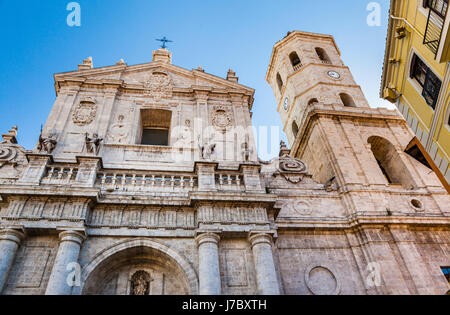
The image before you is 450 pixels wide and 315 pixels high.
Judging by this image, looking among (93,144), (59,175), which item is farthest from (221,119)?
(59,175)

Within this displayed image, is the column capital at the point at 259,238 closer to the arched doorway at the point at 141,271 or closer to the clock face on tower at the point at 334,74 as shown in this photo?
the arched doorway at the point at 141,271

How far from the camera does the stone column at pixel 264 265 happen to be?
9602mm

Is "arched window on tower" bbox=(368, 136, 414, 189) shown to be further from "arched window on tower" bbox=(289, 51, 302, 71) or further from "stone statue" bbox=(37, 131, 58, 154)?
"stone statue" bbox=(37, 131, 58, 154)

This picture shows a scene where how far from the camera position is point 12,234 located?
382 inches

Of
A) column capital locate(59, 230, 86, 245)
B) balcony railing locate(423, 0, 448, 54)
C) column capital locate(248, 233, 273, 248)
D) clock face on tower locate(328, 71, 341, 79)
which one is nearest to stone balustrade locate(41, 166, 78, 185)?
column capital locate(59, 230, 86, 245)

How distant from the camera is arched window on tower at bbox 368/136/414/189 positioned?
53.2 ft

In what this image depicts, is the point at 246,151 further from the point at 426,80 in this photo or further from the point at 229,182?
the point at 426,80

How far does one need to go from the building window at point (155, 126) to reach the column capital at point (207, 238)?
6.43 m

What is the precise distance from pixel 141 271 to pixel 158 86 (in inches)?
366

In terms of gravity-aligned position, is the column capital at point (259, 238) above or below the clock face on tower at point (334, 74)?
below

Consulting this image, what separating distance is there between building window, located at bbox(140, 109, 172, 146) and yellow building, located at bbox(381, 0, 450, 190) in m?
9.87

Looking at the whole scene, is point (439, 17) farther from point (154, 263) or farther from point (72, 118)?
point (72, 118)

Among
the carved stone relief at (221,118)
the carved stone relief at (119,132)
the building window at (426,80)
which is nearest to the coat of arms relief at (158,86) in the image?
the carved stone relief at (119,132)
